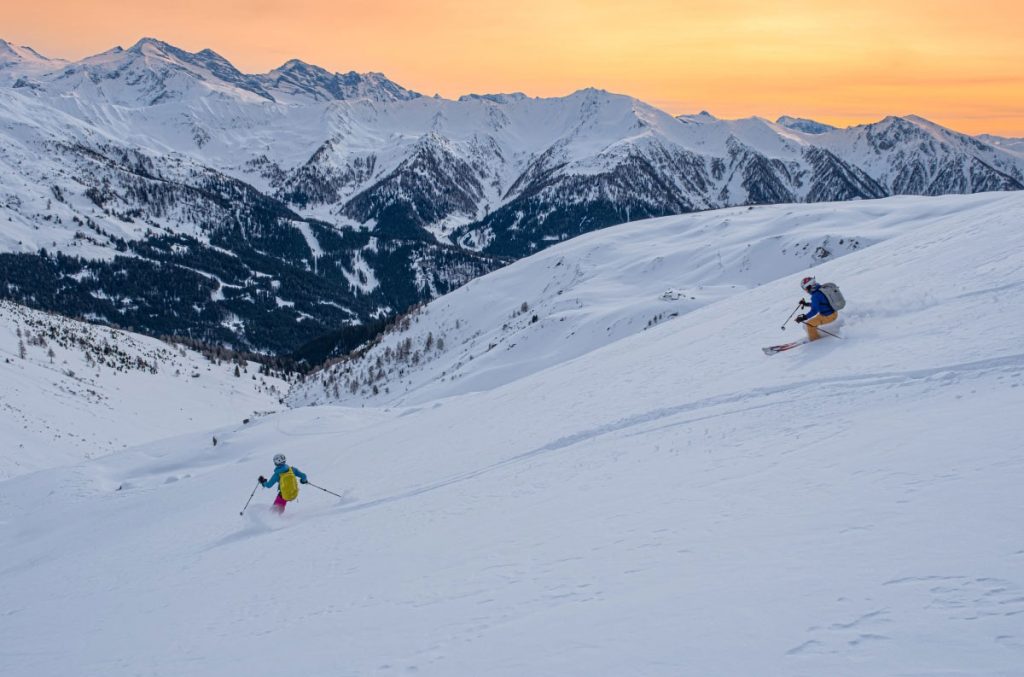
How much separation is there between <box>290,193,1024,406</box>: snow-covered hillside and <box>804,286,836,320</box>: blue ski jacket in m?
Result: 4.93

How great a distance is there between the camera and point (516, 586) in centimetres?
900

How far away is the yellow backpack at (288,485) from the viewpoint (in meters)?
17.7

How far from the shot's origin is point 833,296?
59.5ft

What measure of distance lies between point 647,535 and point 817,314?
1155 centimetres

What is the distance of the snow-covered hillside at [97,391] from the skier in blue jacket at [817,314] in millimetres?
44464

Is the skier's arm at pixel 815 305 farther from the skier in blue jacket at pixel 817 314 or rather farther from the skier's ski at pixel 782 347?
the skier's ski at pixel 782 347

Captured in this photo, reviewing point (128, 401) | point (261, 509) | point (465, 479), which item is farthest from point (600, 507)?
point (128, 401)

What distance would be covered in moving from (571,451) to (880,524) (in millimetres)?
8871

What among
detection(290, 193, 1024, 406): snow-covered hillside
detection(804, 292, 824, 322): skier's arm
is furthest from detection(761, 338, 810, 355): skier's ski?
detection(290, 193, 1024, 406): snow-covered hillside

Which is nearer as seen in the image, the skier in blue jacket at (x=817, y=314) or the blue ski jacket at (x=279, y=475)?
the blue ski jacket at (x=279, y=475)

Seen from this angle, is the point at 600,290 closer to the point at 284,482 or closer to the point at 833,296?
the point at 833,296

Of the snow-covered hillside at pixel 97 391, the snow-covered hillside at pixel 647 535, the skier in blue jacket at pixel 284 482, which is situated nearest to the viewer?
the snow-covered hillside at pixel 647 535

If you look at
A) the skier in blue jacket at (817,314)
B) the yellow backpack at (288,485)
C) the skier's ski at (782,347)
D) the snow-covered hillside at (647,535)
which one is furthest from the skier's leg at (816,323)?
the yellow backpack at (288,485)

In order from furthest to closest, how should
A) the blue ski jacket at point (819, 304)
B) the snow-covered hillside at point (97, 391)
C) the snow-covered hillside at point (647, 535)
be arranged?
the snow-covered hillside at point (97, 391) < the blue ski jacket at point (819, 304) < the snow-covered hillside at point (647, 535)
